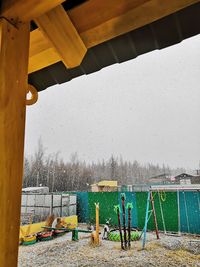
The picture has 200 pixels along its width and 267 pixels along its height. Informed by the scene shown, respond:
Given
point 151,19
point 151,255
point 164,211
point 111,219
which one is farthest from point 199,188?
point 151,19

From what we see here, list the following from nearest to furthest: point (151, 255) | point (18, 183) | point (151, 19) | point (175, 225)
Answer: point (18, 183) → point (151, 19) → point (151, 255) → point (175, 225)

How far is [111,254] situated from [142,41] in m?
4.46

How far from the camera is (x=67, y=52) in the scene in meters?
0.72

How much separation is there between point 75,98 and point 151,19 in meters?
37.9

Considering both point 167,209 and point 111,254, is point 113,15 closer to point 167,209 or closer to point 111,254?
point 111,254

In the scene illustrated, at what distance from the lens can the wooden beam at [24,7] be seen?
546mm

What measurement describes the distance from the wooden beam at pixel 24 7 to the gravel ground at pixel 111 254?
13.4ft

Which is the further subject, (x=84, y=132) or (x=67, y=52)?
(x=84, y=132)

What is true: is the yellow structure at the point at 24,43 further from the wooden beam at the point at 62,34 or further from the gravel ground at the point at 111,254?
the gravel ground at the point at 111,254

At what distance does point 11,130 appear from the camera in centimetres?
51

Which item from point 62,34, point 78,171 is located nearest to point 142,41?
point 62,34

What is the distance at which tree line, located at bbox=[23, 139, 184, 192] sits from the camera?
13.6m

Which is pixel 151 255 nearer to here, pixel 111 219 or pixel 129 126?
pixel 111 219

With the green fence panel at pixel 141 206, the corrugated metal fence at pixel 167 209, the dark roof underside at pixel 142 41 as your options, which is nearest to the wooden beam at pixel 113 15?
the dark roof underside at pixel 142 41
